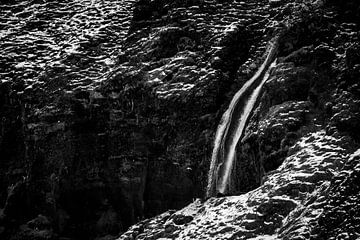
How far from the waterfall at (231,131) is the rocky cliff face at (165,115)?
67cm

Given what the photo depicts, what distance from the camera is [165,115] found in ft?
73.1

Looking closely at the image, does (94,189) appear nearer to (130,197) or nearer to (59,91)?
(130,197)

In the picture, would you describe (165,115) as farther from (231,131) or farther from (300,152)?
(300,152)

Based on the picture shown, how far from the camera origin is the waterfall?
60.0ft

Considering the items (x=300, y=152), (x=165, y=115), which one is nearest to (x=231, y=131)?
(x=165, y=115)

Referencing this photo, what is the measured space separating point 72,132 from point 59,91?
261cm

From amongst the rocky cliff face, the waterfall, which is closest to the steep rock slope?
the rocky cliff face

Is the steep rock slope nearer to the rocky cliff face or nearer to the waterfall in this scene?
the rocky cliff face

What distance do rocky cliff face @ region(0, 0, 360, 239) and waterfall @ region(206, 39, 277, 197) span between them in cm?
67

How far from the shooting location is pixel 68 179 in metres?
23.8

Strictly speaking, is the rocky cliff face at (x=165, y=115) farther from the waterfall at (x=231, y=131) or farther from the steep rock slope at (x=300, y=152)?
A: the waterfall at (x=231, y=131)

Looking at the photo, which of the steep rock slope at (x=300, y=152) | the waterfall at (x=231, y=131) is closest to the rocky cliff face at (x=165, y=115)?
the steep rock slope at (x=300, y=152)

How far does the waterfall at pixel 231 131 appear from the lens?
720 inches

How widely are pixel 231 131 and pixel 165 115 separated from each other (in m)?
4.06
